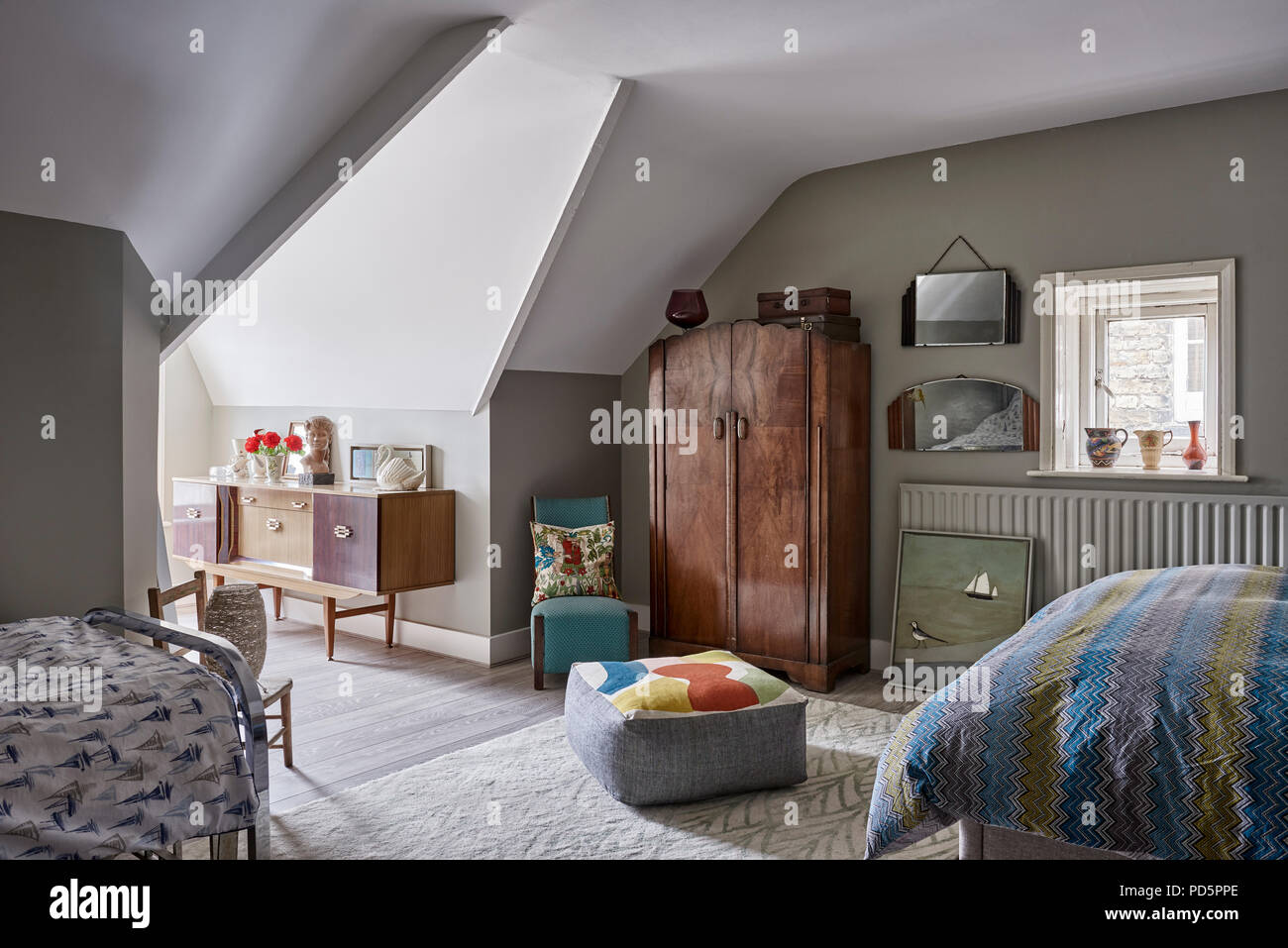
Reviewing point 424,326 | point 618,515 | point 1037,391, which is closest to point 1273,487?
point 1037,391

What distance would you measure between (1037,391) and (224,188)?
3.39 meters

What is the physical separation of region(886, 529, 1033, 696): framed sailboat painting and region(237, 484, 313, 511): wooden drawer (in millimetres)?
3190

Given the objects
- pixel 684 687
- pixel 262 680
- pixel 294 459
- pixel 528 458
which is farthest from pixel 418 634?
pixel 684 687

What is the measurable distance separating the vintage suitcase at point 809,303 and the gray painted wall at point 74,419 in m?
2.74

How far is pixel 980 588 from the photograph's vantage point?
4.31 m

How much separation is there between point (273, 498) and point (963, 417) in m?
3.79

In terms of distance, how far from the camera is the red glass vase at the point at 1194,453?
13.0 feet

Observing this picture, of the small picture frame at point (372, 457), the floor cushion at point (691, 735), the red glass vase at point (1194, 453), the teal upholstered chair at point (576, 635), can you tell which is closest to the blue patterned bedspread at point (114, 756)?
the floor cushion at point (691, 735)

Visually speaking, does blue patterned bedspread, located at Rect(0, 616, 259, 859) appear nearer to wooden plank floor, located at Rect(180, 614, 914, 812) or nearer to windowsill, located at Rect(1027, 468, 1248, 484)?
wooden plank floor, located at Rect(180, 614, 914, 812)

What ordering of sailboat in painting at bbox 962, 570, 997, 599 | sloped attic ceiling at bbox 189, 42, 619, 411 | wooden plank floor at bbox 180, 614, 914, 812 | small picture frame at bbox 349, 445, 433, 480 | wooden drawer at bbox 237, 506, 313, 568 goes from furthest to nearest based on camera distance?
1. wooden drawer at bbox 237, 506, 313, 568
2. small picture frame at bbox 349, 445, 433, 480
3. sailboat in painting at bbox 962, 570, 997, 599
4. sloped attic ceiling at bbox 189, 42, 619, 411
5. wooden plank floor at bbox 180, 614, 914, 812

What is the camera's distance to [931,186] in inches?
177

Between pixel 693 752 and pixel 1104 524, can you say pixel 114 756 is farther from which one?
pixel 1104 524

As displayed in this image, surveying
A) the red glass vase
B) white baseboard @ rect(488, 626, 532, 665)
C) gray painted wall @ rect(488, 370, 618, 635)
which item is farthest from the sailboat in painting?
white baseboard @ rect(488, 626, 532, 665)

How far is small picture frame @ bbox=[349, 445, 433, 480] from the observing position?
204 inches
